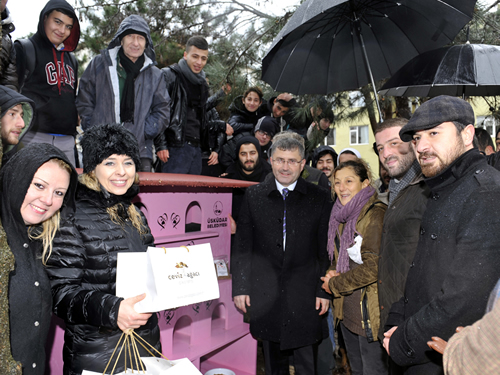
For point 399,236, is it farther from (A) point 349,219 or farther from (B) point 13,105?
(B) point 13,105

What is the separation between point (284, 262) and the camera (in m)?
3.30

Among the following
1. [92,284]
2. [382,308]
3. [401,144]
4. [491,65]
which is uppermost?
[491,65]

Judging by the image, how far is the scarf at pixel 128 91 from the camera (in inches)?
146

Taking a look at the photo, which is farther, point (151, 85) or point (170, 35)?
point (170, 35)

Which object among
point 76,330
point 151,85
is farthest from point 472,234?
point 151,85

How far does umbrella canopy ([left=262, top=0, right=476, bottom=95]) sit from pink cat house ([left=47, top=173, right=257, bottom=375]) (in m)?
1.22

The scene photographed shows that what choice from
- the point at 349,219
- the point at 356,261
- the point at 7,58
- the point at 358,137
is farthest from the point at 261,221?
the point at 358,137

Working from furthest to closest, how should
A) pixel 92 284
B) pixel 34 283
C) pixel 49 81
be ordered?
pixel 49 81, pixel 92 284, pixel 34 283

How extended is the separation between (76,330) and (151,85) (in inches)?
106

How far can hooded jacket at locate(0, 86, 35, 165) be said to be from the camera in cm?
219

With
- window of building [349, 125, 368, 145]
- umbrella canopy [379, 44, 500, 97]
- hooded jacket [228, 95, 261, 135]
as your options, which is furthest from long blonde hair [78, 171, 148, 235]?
window of building [349, 125, 368, 145]

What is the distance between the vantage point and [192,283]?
1.79 metres

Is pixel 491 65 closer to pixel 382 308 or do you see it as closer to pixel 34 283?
pixel 382 308

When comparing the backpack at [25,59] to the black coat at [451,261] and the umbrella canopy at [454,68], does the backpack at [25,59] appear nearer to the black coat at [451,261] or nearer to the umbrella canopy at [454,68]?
the umbrella canopy at [454,68]
